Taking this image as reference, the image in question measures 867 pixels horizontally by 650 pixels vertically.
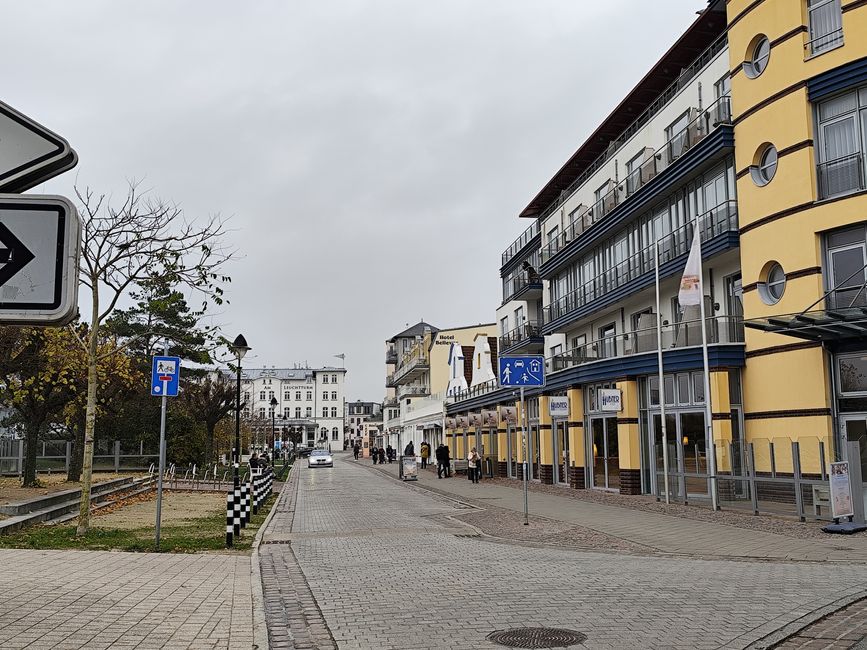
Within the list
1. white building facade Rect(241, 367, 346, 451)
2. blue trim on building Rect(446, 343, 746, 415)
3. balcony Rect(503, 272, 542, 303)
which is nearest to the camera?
blue trim on building Rect(446, 343, 746, 415)

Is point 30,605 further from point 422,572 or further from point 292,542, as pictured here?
point 292,542

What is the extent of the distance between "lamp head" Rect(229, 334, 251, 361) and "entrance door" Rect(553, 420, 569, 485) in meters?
16.0

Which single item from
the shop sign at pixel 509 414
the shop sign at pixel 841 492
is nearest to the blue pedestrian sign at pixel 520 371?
the shop sign at pixel 841 492

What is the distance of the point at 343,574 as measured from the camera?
1138 cm

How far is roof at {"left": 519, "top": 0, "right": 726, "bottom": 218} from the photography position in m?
26.5

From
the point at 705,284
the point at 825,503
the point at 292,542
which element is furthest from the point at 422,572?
the point at 705,284

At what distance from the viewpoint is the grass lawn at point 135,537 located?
532 inches

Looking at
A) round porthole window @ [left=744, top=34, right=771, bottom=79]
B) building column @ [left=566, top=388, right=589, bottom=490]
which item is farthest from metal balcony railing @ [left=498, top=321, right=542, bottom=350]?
round porthole window @ [left=744, top=34, right=771, bottom=79]

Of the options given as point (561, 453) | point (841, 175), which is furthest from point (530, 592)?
point (561, 453)

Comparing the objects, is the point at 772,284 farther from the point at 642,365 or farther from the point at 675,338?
the point at 642,365

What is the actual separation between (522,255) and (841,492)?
30529 mm

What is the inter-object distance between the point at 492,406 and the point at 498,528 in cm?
2884

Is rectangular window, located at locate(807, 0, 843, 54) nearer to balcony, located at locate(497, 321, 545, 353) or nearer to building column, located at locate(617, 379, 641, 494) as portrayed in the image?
building column, located at locate(617, 379, 641, 494)

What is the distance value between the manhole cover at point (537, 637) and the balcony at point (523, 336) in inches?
1368
